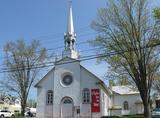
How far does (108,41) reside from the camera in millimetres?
31031

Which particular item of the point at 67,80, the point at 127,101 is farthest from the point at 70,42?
the point at 127,101

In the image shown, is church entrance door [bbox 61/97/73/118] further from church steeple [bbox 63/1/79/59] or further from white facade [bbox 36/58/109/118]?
church steeple [bbox 63/1/79/59]

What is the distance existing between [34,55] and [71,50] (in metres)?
6.92

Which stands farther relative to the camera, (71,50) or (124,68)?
(71,50)

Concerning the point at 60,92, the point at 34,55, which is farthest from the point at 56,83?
the point at 34,55

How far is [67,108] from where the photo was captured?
1797 inches

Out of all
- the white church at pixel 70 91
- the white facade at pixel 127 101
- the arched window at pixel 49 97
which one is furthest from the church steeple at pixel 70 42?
the white facade at pixel 127 101

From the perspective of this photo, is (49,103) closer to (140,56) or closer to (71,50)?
(71,50)

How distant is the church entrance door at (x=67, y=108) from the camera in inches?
1781

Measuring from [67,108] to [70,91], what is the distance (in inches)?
107

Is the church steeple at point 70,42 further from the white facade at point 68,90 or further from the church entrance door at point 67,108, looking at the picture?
the church entrance door at point 67,108

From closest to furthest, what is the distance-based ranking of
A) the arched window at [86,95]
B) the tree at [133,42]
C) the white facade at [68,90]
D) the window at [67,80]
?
the tree at [133,42]
the white facade at [68,90]
the arched window at [86,95]
the window at [67,80]

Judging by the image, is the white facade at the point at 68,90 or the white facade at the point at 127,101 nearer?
the white facade at the point at 68,90

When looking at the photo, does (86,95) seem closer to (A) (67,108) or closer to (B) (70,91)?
(B) (70,91)
